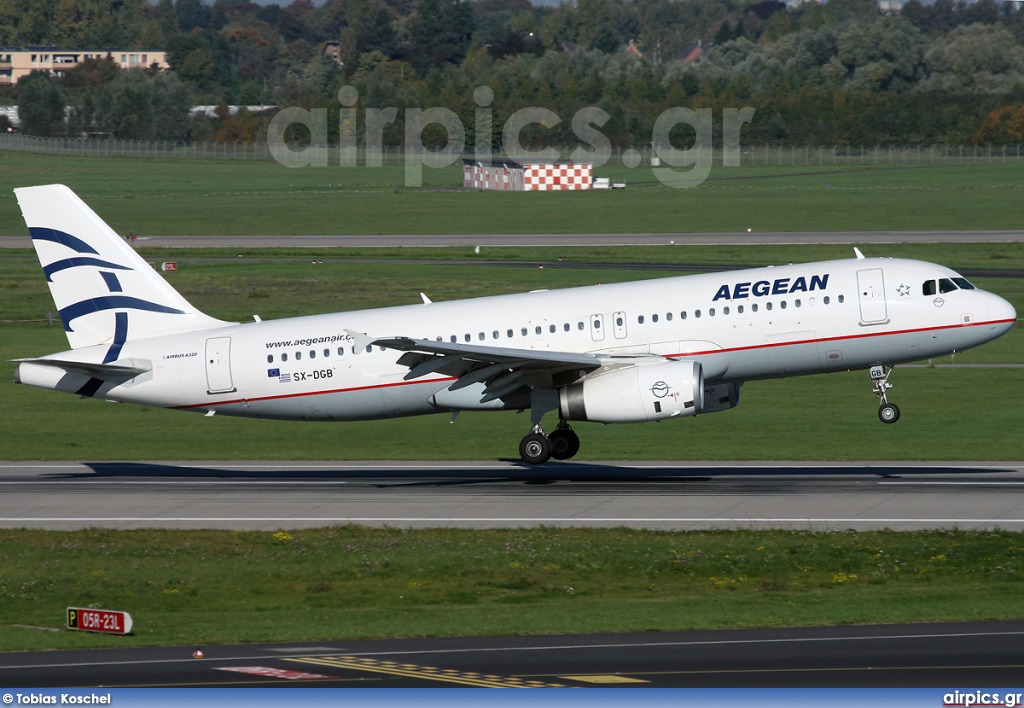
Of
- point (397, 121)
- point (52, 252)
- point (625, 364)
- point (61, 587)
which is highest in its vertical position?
point (397, 121)

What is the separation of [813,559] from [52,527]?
746 inches

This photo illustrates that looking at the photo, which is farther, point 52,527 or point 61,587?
point 52,527

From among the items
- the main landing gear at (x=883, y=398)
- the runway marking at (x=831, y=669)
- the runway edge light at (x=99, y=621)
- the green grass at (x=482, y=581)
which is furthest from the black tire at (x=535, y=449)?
the runway marking at (x=831, y=669)

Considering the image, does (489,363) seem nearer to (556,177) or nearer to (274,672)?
(274,672)

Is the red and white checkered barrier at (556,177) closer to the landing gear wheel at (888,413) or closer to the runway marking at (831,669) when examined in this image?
the landing gear wheel at (888,413)

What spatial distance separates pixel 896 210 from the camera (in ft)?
417

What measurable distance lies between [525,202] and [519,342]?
334 ft

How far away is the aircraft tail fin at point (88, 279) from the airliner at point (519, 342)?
0.14 feet

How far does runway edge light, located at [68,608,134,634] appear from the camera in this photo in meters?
24.2

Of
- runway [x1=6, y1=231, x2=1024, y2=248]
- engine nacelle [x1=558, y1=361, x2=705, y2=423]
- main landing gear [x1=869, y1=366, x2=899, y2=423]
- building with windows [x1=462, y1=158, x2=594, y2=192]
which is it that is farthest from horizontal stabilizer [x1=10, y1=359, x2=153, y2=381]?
building with windows [x1=462, y1=158, x2=594, y2=192]

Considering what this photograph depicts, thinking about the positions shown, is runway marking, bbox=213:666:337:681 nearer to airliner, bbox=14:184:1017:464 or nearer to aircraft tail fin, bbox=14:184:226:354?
airliner, bbox=14:184:1017:464

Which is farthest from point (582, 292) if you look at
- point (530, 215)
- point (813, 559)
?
point (530, 215)

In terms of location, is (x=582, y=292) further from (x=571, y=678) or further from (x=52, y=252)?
(x=571, y=678)

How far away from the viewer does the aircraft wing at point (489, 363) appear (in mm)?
37312
